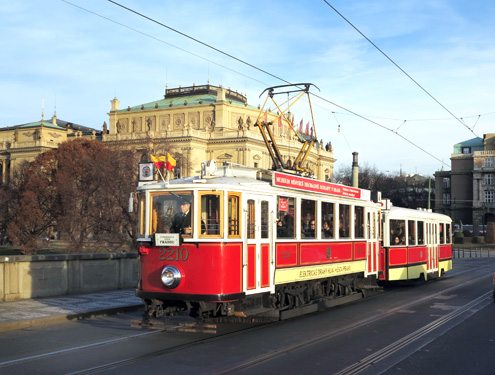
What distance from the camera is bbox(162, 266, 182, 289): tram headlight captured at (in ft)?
36.3

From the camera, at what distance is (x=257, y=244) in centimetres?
1186

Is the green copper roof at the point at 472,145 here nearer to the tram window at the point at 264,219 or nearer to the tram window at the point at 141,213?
the tram window at the point at 264,219

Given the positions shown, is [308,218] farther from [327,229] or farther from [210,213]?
[210,213]

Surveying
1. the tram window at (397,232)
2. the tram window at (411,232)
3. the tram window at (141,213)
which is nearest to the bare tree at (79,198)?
the tram window at (411,232)

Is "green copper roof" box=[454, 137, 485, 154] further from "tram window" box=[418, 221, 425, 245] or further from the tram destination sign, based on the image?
the tram destination sign

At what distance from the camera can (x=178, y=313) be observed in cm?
1147

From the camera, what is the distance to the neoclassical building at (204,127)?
9400 centimetres

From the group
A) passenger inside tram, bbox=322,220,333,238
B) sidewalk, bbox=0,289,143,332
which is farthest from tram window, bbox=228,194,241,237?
sidewalk, bbox=0,289,143,332

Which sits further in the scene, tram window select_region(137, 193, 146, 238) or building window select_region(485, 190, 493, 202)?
building window select_region(485, 190, 493, 202)

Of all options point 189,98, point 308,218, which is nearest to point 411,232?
point 308,218

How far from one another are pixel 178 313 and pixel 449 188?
409 ft

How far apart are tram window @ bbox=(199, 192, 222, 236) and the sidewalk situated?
449cm

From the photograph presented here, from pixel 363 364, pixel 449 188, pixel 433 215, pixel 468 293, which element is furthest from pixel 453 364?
pixel 449 188

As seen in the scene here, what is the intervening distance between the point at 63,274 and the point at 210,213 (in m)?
8.18
